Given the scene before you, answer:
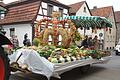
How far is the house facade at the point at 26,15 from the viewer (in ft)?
72.0

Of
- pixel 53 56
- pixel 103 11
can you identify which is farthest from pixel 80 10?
pixel 53 56

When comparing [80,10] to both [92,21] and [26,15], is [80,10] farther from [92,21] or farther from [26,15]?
[92,21]

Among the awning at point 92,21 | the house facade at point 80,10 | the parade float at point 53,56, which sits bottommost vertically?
the parade float at point 53,56

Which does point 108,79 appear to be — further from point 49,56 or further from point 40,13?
point 40,13

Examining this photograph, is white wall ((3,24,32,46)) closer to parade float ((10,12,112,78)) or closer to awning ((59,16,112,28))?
awning ((59,16,112,28))

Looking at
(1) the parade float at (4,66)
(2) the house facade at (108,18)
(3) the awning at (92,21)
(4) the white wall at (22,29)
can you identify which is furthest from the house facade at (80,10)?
(1) the parade float at (4,66)

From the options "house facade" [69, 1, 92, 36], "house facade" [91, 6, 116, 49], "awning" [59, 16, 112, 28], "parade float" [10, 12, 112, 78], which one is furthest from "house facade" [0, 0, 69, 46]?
"house facade" [91, 6, 116, 49]

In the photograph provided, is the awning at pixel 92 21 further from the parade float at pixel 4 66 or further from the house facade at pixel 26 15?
the house facade at pixel 26 15

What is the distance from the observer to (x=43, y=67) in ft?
23.0

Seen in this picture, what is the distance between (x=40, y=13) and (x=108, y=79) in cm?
1496

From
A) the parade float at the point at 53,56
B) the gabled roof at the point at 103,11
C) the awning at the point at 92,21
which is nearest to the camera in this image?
the parade float at the point at 53,56

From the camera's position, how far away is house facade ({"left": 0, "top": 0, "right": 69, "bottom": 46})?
21953 mm

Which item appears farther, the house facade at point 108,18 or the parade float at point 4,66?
the house facade at point 108,18

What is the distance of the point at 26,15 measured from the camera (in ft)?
74.3
